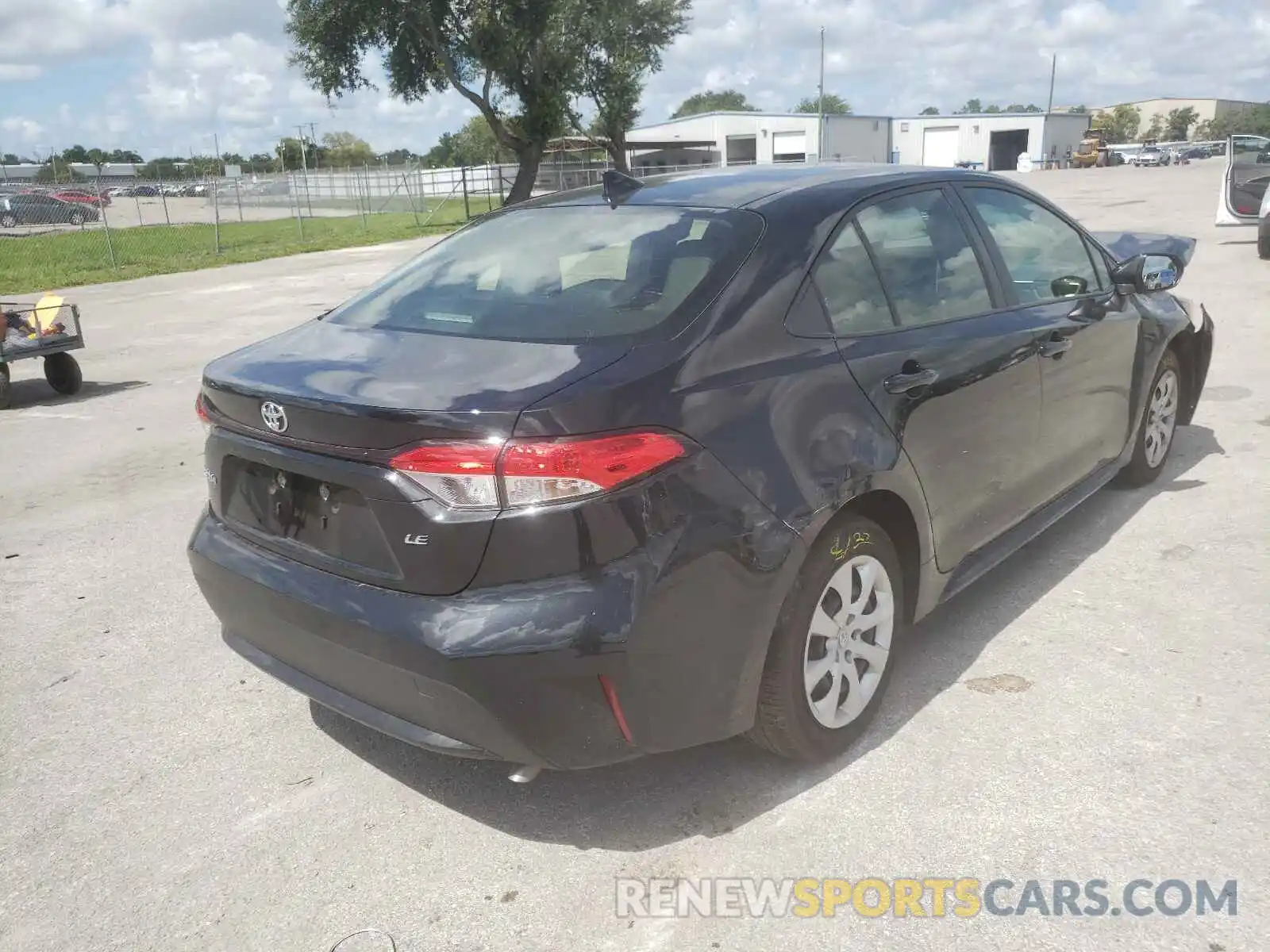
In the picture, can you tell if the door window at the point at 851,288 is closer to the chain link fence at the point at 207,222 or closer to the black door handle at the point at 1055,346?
the black door handle at the point at 1055,346

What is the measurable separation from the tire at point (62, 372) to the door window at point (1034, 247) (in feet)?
26.8

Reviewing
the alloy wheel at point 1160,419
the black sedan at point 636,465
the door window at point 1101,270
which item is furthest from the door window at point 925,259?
the alloy wheel at point 1160,419

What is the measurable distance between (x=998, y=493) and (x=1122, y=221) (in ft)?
64.2

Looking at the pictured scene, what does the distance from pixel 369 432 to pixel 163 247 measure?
25108 mm

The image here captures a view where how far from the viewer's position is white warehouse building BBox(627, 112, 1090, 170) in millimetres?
71250

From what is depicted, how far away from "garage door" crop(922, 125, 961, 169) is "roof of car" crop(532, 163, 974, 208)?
84.3m

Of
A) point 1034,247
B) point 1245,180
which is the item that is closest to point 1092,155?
point 1245,180

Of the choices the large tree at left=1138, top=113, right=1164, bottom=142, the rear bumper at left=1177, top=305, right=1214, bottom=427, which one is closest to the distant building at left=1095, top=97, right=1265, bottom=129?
the large tree at left=1138, top=113, right=1164, bottom=142

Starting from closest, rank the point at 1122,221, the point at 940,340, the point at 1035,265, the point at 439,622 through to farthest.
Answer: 1. the point at 439,622
2. the point at 940,340
3. the point at 1035,265
4. the point at 1122,221

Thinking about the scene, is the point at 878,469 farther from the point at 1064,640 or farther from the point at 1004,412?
the point at 1064,640

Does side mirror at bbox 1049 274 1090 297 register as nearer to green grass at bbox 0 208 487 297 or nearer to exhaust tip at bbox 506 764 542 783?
exhaust tip at bbox 506 764 542 783

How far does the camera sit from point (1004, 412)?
3.60 metres

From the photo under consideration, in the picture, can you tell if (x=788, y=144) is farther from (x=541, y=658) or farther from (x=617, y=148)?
(x=541, y=658)

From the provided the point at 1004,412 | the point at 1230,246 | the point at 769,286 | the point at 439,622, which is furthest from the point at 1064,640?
the point at 1230,246
